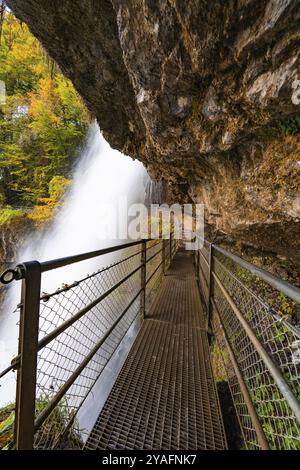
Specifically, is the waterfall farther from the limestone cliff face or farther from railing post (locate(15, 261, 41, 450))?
railing post (locate(15, 261, 41, 450))

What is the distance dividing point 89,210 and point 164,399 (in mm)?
11577

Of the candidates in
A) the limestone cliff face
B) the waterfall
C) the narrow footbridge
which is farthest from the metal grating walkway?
the waterfall

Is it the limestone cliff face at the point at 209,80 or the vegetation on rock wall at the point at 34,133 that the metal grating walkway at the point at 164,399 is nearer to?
the limestone cliff face at the point at 209,80

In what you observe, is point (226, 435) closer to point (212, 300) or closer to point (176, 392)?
point (176, 392)

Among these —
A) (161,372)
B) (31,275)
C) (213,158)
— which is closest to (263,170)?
(213,158)

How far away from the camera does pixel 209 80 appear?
2.24 meters

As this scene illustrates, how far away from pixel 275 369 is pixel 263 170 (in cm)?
214

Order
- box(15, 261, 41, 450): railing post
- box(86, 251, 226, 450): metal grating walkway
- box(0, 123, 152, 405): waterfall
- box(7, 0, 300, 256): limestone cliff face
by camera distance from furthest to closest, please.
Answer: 1. box(0, 123, 152, 405): waterfall
2. box(7, 0, 300, 256): limestone cliff face
3. box(86, 251, 226, 450): metal grating walkway
4. box(15, 261, 41, 450): railing post

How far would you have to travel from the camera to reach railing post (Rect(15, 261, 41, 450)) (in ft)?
3.00

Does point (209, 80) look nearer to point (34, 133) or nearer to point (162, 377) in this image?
point (162, 377)

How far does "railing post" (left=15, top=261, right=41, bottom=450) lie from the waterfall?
989 cm

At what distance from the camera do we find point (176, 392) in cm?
192

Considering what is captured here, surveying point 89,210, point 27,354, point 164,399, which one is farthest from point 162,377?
point 89,210

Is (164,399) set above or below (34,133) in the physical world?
below
